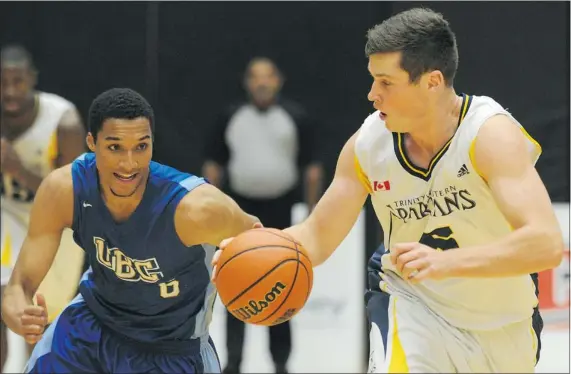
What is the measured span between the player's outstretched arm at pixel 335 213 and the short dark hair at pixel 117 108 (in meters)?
0.79

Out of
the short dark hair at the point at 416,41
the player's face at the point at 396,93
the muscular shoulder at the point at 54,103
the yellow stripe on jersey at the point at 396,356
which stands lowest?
the yellow stripe on jersey at the point at 396,356

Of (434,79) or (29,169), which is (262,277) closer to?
(434,79)

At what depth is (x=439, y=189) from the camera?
369 cm

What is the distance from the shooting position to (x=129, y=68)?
754cm

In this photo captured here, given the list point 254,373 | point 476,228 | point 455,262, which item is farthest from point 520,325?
point 254,373

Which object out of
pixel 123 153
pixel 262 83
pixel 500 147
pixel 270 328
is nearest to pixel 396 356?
pixel 500 147

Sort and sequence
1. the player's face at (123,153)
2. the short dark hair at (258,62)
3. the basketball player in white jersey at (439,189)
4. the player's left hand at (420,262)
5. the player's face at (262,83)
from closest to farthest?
the player's left hand at (420,262) < the basketball player in white jersey at (439,189) < the player's face at (123,153) < the player's face at (262,83) < the short dark hair at (258,62)

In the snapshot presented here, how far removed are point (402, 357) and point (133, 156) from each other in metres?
1.36

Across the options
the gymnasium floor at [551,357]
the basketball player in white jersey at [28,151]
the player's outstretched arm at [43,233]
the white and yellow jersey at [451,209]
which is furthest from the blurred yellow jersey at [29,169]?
the white and yellow jersey at [451,209]

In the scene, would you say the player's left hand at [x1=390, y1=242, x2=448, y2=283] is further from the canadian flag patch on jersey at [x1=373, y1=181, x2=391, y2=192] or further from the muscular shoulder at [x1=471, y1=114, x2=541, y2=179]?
the canadian flag patch on jersey at [x1=373, y1=181, x2=391, y2=192]

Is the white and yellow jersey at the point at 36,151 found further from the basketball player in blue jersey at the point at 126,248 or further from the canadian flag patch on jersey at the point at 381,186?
the canadian flag patch on jersey at the point at 381,186

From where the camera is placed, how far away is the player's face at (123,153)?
4.09m

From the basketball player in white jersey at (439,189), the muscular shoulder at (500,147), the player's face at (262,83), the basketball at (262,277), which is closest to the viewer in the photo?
the muscular shoulder at (500,147)

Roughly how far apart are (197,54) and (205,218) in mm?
3588
